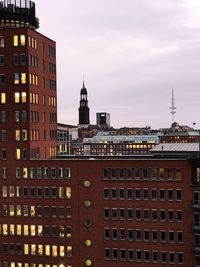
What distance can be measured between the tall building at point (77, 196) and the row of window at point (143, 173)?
0.63 feet

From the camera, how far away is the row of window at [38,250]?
3625 inches

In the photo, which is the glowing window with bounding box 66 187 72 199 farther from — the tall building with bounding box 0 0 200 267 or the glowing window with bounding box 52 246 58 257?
the glowing window with bounding box 52 246 58 257

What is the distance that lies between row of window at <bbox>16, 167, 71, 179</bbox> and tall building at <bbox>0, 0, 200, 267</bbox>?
0.21 meters

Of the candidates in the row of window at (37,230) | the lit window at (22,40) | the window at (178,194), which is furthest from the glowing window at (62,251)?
the lit window at (22,40)

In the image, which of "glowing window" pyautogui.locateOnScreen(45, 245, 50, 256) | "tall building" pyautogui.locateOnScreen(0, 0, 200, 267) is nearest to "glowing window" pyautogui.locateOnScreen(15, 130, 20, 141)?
"tall building" pyautogui.locateOnScreen(0, 0, 200, 267)

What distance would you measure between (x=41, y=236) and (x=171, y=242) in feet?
88.9

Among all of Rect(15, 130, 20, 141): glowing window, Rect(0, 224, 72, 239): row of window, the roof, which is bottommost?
Rect(0, 224, 72, 239): row of window

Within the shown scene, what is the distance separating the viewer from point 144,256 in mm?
87250

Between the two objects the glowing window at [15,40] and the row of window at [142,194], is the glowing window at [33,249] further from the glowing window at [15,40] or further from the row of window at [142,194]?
the glowing window at [15,40]

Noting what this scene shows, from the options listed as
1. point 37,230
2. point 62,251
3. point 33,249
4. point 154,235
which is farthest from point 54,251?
point 154,235

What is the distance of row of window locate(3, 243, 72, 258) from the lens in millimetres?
92062

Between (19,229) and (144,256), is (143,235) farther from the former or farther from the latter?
(19,229)

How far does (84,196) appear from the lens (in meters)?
91.2

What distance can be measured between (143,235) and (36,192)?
23.9 metres
